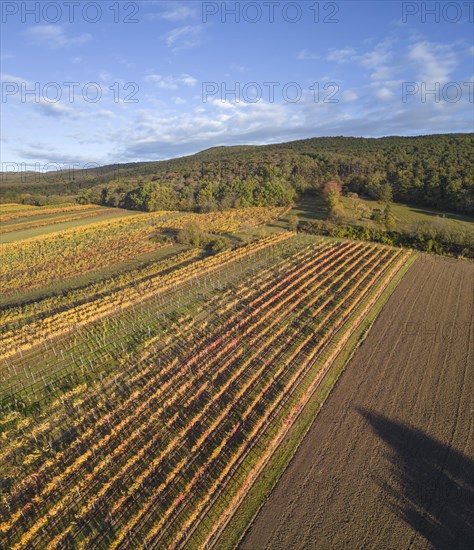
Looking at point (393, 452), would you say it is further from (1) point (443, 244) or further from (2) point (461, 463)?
(1) point (443, 244)

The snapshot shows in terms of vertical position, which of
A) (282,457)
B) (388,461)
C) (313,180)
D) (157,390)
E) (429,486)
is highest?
(313,180)

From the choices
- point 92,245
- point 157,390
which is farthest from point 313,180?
point 157,390

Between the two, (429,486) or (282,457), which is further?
(282,457)

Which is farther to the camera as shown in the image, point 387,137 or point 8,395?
point 387,137

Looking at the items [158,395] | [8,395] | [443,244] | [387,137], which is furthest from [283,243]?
[387,137]

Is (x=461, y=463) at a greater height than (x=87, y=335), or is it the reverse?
(x=87, y=335)

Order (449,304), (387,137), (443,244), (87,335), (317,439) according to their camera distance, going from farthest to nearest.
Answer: (387,137) → (443,244) → (449,304) → (87,335) → (317,439)

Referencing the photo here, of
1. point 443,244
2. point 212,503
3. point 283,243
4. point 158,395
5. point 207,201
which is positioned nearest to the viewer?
point 212,503

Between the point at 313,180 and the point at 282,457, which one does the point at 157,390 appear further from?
the point at 313,180
